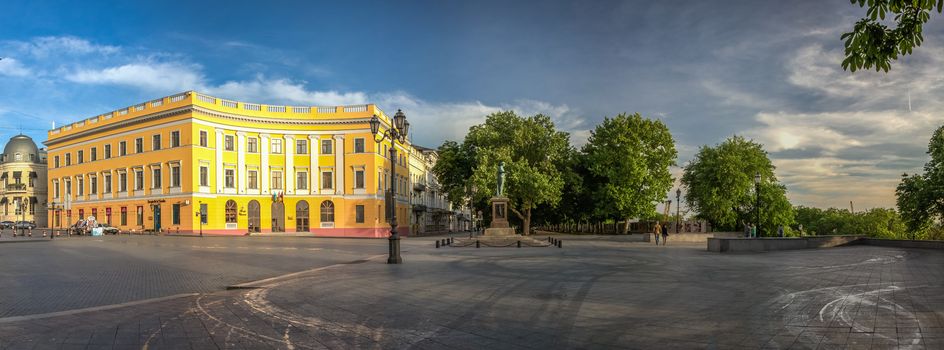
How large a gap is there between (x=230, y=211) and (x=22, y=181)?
55602mm

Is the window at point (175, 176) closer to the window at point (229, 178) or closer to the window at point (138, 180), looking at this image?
the window at point (229, 178)

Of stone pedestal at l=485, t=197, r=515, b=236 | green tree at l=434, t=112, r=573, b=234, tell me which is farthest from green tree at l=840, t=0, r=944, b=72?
green tree at l=434, t=112, r=573, b=234

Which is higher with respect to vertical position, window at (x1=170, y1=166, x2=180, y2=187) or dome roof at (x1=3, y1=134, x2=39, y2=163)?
dome roof at (x1=3, y1=134, x2=39, y2=163)

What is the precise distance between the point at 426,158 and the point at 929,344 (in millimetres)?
89982

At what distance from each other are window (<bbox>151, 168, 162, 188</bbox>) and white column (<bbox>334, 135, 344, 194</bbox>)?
17.2m

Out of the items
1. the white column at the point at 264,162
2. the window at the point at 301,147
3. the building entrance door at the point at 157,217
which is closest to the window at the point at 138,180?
the building entrance door at the point at 157,217

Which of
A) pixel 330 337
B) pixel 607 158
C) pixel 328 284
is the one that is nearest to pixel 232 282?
pixel 328 284

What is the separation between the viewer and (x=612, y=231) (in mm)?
58812

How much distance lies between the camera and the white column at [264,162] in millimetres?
58719

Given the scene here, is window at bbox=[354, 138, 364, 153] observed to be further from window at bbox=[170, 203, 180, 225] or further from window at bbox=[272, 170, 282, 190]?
window at bbox=[170, 203, 180, 225]

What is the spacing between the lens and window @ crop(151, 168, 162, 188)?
189ft

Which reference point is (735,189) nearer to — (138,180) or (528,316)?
(528,316)

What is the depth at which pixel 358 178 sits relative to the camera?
194 feet

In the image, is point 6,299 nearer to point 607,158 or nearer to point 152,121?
point 607,158
